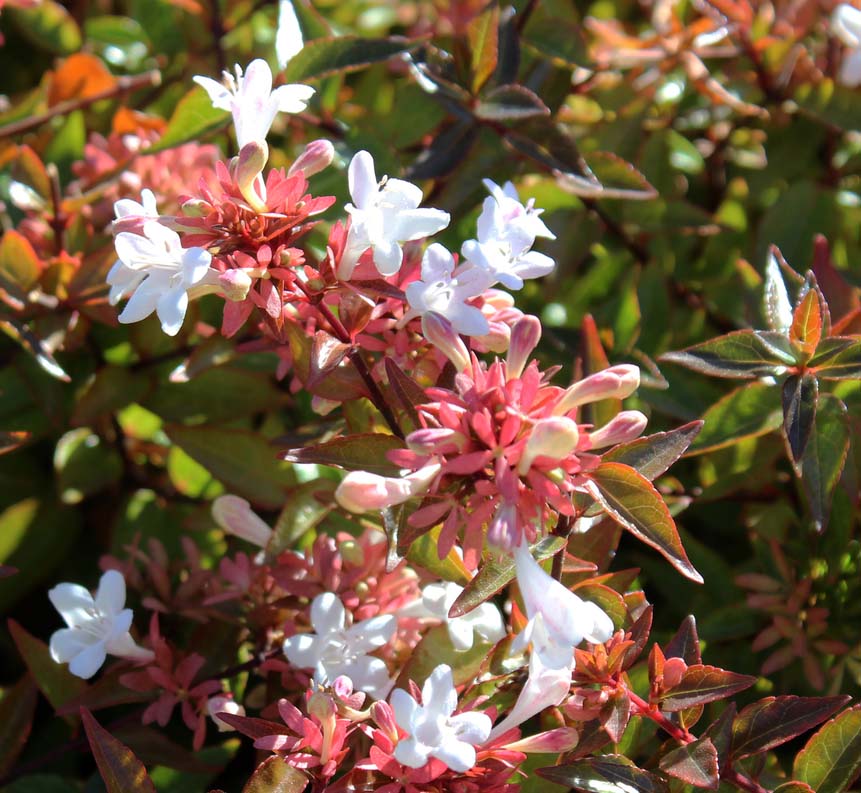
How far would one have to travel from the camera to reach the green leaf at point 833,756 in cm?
117

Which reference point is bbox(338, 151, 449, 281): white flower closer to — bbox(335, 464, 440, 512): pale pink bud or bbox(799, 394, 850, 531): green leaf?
bbox(335, 464, 440, 512): pale pink bud

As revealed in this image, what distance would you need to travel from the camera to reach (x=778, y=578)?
154 centimetres

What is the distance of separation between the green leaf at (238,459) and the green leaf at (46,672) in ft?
1.21

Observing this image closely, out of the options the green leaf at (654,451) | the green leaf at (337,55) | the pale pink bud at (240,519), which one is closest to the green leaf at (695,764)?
the green leaf at (654,451)

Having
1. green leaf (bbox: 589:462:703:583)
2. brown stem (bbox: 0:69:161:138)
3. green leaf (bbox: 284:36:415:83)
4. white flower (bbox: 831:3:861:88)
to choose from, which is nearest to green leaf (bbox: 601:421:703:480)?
green leaf (bbox: 589:462:703:583)

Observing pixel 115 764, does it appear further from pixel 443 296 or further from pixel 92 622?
pixel 443 296

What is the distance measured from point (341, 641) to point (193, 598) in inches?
14.6

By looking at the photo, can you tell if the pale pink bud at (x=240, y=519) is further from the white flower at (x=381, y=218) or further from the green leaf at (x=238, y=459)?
the white flower at (x=381, y=218)

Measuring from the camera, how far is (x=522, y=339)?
1.03 meters

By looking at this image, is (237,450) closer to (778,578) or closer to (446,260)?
(446,260)

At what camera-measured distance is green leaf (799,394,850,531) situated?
126 cm

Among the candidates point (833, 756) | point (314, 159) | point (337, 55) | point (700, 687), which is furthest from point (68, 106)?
point (833, 756)

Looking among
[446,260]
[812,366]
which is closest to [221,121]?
[446,260]

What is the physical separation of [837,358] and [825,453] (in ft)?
0.43
